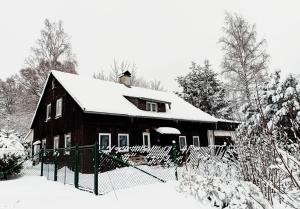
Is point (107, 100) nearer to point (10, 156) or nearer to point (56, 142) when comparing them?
point (56, 142)

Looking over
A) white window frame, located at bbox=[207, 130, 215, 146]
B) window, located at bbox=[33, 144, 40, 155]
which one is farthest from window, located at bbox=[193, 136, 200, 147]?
window, located at bbox=[33, 144, 40, 155]

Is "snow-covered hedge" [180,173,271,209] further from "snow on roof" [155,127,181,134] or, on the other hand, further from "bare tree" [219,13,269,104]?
"bare tree" [219,13,269,104]

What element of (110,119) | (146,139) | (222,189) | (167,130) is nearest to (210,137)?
(167,130)

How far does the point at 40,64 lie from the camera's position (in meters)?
28.7

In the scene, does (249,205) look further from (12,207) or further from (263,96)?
(263,96)

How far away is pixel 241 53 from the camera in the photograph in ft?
85.1

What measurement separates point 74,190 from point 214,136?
17.3m

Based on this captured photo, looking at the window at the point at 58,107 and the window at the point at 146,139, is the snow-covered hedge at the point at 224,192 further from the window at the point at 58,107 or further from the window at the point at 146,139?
the window at the point at 58,107

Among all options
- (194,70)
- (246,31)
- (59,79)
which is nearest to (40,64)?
(59,79)

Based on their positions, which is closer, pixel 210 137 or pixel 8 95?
pixel 210 137

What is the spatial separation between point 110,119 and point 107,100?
1646 millimetres

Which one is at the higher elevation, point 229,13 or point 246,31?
point 229,13

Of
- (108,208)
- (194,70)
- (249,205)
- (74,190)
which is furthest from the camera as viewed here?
(194,70)

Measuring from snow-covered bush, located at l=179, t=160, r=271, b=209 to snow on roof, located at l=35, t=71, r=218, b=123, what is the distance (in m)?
9.86
